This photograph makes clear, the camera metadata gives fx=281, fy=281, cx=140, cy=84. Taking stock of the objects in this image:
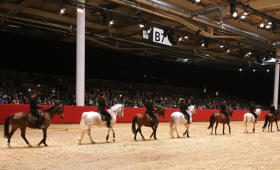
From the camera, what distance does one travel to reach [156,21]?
23.5 meters

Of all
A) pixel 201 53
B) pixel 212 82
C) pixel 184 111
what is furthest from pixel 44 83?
pixel 212 82

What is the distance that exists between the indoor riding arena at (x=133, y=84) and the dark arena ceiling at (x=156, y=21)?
0.09m

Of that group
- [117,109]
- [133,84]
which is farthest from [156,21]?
[117,109]

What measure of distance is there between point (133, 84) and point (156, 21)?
1135 cm

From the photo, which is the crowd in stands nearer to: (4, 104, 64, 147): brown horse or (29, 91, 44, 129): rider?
(4, 104, 64, 147): brown horse

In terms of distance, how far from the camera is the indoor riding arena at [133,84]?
9406 mm

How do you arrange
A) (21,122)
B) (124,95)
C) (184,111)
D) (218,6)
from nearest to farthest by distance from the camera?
(21,122) < (184,111) < (218,6) < (124,95)

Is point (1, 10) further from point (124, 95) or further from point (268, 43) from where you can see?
point (268, 43)

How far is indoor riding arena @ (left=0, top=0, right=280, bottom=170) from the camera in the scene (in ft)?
30.9

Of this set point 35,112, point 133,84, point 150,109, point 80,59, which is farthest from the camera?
point 133,84

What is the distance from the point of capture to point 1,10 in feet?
69.8

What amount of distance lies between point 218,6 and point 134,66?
1695cm

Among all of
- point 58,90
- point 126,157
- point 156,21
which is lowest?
point 126,157

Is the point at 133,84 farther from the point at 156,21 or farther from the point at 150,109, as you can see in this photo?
the point at 150,109
